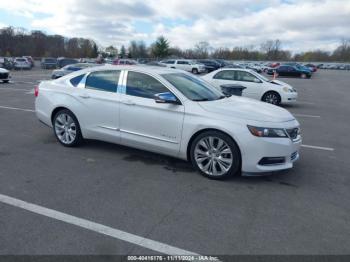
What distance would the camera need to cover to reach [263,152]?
4172 millimetres

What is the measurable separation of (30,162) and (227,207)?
330 centimetres

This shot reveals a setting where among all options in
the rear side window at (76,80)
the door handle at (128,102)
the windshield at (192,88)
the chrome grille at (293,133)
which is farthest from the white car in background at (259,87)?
the chrome grille at (293,133)

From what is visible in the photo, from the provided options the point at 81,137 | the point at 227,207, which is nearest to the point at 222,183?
the point at 227,207

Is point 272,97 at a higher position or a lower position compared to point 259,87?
lower

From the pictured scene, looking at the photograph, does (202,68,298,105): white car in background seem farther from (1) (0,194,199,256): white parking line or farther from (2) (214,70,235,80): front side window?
(1) (0,194,199,256): white parking line

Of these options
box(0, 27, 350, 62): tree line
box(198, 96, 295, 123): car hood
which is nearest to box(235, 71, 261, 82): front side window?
box(198, 96, 295, 123): car hood

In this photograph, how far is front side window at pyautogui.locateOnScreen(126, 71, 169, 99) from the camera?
4922 mm

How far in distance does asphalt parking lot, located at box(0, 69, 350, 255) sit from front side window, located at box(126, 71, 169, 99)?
44.4 inches

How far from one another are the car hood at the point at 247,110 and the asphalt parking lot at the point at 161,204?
91cm

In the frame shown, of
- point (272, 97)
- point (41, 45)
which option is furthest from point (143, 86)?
point (41, 45)

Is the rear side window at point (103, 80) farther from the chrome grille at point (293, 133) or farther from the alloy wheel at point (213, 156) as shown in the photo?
the chrome grille at point (293, 133)

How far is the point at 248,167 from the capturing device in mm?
4250

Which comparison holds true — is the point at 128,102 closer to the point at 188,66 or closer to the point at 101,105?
the point at 101,105

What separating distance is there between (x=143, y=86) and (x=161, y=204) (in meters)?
2.11
